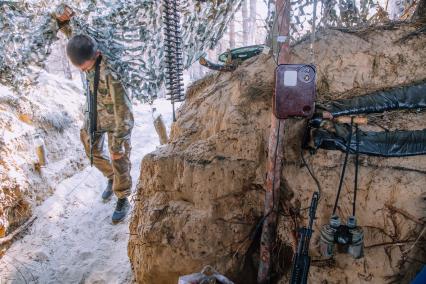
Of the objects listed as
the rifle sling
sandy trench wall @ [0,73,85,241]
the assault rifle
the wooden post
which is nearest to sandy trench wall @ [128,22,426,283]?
the wooden post

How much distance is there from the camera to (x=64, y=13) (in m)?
3.84

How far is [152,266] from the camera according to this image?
2.58 metres

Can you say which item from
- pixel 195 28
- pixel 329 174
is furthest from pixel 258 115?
pixel 195 28

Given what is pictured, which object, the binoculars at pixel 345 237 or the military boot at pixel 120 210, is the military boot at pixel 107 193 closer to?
the military boot at pixel 120 210

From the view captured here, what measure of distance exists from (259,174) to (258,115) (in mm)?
535

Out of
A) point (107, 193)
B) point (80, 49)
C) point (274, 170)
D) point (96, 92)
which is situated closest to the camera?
point (274, 170)

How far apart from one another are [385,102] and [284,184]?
1078 mm

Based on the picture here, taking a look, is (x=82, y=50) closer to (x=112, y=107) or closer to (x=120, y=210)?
(x=112, y=107)

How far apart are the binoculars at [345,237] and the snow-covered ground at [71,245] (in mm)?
2399

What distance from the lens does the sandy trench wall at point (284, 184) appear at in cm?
204

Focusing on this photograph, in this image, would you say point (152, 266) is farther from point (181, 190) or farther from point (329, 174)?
point (329, 174)

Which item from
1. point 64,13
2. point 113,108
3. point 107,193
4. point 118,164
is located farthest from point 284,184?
point 64,13

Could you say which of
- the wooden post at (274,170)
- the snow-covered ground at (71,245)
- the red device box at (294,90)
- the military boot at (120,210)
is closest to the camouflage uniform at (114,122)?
the military boot at (120,210)

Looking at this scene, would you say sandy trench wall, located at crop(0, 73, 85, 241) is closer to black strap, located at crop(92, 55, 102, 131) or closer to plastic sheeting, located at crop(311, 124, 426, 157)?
black strap, located at crop(92, 55, 102, 131)
